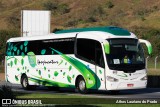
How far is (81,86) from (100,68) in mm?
1822

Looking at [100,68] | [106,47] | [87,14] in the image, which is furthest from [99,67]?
[87,14]

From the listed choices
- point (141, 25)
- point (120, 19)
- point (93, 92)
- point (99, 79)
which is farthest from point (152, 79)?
point (120, 19)

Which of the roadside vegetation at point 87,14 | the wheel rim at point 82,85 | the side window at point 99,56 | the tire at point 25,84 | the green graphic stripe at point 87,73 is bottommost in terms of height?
the tire at point 25,84

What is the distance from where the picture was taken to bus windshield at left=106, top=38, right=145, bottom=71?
27698 millimetres

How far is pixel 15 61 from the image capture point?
116ft

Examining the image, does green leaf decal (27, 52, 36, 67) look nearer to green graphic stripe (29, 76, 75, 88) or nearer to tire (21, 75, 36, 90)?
green graphic stripe (29, 76, 75, 88)

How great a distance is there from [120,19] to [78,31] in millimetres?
63926

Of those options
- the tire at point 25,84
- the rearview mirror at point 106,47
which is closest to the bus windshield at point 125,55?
the rearview mirror at point 106,47

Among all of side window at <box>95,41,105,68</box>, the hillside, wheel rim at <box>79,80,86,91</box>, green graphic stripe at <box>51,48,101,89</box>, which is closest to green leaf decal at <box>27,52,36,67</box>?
green graphic stripe at <box>51,48,101,89</box>

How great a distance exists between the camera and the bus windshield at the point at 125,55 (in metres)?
27.7

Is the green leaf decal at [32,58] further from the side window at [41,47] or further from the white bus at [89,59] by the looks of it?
the side window at [41,47]

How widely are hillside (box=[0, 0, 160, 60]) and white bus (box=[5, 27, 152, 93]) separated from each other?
4623 cm

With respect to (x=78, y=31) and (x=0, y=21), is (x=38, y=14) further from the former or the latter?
(x=0, y=21)

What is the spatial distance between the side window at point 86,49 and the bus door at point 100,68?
31 cm
